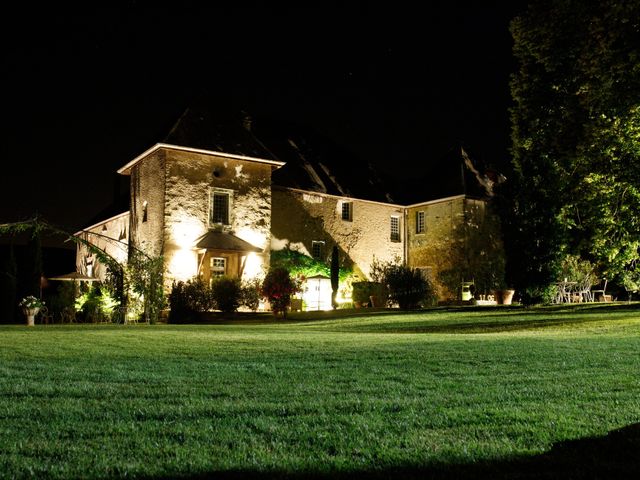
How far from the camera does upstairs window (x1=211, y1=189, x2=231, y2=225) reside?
103 feet

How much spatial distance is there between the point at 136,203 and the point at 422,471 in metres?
31.6

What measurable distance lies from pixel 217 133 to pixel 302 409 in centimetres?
2838

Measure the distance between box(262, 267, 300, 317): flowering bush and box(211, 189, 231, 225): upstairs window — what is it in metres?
4.66

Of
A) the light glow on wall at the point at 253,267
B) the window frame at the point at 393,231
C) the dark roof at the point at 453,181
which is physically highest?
the dark roof at the point at 453,181

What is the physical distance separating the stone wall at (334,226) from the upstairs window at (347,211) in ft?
0.43

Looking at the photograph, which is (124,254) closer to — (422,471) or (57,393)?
(57,393)

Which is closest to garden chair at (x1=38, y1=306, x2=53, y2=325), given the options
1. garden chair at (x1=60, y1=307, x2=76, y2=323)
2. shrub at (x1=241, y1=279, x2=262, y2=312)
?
garden chair at (x1=60, y1=307, x2=76, y2=323)

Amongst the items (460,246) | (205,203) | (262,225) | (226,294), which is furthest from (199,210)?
(460,246)

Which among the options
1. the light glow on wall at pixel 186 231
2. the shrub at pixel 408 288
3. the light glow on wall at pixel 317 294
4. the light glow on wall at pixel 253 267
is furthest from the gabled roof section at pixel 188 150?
the shrub at pixel 408 288

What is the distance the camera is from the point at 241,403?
5.50 meters

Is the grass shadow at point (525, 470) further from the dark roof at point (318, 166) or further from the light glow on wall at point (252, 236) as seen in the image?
the dark roof at point (318, 166)

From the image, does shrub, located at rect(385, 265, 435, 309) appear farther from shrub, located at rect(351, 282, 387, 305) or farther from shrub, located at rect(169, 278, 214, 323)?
shrub, located at rect(169, 278, 214, 323)

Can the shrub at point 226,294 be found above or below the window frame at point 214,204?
below

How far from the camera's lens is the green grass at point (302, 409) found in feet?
12.2
